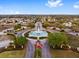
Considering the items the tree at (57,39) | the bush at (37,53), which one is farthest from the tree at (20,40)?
the tree at (57,39)

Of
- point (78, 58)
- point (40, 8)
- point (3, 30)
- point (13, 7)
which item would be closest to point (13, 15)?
point (13, 7)

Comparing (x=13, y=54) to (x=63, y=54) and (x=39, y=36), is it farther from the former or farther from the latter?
(x=63, y=54)

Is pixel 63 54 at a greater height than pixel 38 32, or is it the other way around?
pixel 38 32

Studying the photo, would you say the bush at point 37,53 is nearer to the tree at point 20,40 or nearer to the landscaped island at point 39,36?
the landscaped island at point 39,36

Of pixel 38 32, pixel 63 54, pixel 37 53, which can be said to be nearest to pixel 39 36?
pixel 38 32

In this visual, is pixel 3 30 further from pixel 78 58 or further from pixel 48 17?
pixel 78 58

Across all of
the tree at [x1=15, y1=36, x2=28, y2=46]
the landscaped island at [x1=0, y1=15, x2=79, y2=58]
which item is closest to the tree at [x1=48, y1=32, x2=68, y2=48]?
the landscaped island at [x1=0, y1=15, x2=79, y2=58]

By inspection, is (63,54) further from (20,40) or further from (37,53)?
(20,40)

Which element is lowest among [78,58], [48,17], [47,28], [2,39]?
[78,58]

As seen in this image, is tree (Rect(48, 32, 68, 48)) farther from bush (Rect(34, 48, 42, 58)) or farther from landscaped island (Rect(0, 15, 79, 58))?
bush (Rect(34, 48, 42, 58))
